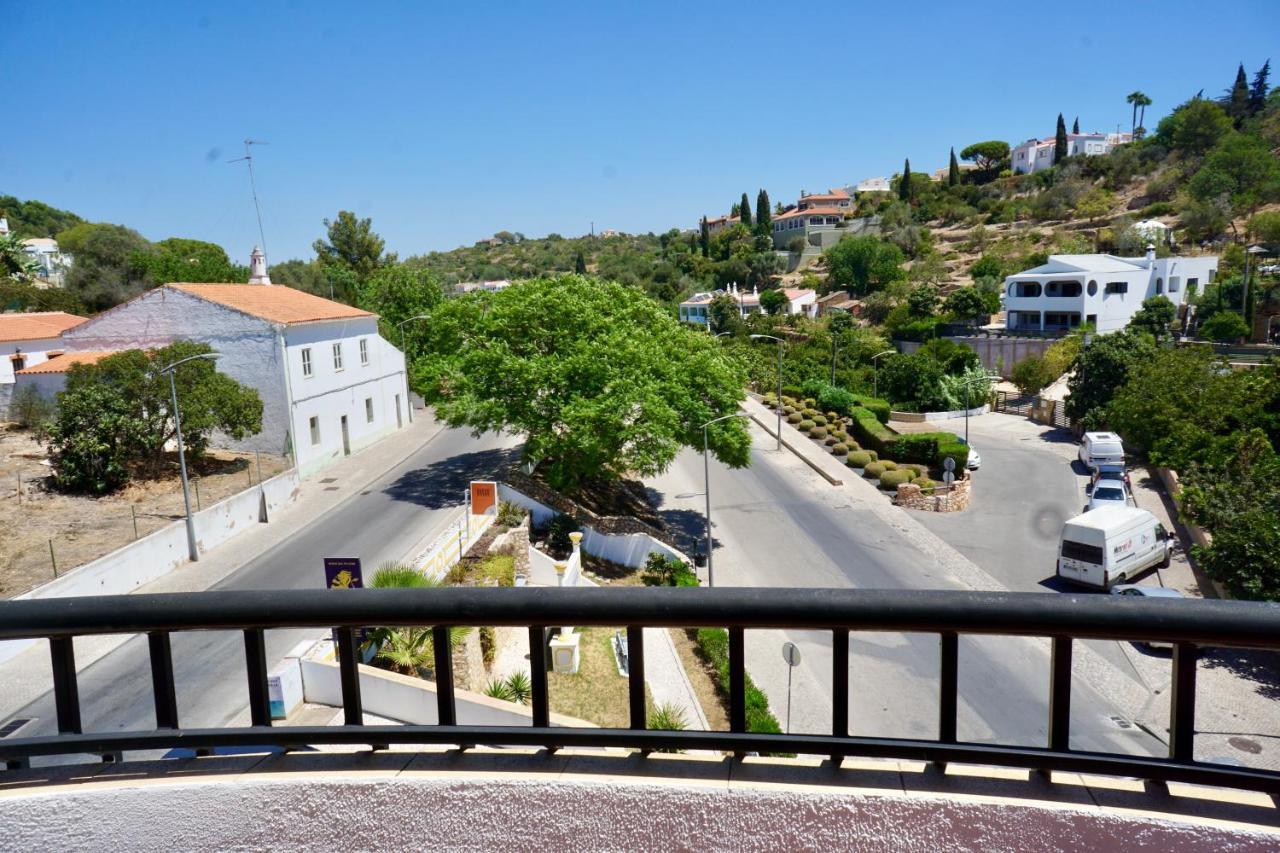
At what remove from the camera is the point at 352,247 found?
75.5 m

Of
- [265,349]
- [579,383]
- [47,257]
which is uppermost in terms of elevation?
[47,257]

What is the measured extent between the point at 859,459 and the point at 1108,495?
39.7 feet

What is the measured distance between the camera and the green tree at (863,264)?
311 feet

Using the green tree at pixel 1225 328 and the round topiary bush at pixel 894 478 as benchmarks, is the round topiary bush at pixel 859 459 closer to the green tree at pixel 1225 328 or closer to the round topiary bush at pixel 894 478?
the round topiary bush at pixel 894 478

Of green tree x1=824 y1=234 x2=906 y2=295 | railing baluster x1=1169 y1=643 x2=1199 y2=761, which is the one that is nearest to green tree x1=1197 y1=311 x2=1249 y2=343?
green tree x1=824 y1=234 x2=906 y2=295

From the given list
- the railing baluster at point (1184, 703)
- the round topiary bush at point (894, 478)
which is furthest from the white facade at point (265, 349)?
the railing baluster at point (1184, 703)

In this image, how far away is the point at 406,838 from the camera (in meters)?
2.57

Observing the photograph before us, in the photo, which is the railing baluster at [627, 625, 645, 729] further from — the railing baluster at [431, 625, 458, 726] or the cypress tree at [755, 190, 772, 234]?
the cypress tree at [755, 190, 772, 234]

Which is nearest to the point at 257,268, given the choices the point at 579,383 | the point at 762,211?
the point at 579,383

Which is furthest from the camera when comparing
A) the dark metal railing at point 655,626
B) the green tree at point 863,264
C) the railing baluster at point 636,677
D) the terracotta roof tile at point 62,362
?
the green tree at point 863,264

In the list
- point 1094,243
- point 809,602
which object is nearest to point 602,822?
point 809,602

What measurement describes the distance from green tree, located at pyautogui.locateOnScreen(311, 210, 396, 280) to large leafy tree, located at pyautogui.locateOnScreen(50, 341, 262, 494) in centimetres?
4699

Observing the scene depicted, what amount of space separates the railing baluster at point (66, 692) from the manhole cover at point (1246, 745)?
360cm

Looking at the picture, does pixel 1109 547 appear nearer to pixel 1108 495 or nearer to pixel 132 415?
pixel 1108 495
